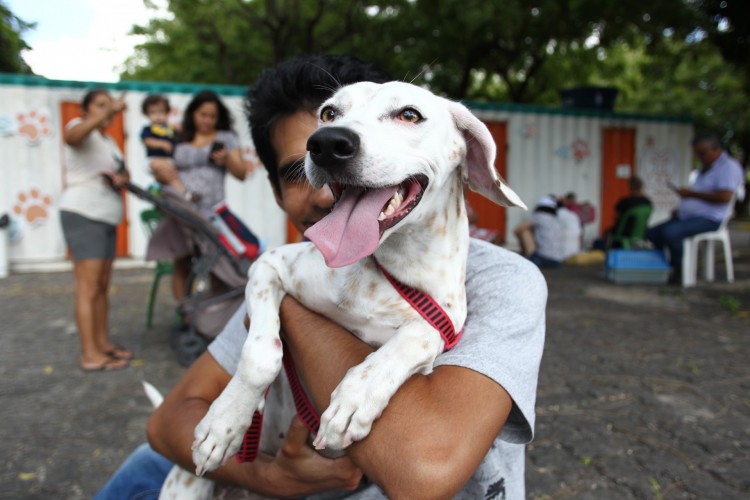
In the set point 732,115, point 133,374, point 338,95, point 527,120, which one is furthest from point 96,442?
point 732,115

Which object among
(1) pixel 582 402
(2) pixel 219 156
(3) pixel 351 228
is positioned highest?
(2) pixel 219 156

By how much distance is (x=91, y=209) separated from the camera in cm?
435

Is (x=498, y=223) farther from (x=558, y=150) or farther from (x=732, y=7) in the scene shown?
(x=732, y=7)

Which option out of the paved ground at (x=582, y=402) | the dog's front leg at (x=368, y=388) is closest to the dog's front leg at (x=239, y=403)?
the dog's front leg at (x=368, y=388)

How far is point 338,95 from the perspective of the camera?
154cm

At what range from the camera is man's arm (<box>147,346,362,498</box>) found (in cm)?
133

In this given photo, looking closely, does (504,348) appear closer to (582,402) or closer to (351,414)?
(351,414)

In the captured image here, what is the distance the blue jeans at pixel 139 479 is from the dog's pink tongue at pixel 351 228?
1.03 m

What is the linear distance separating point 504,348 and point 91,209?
12.9ft

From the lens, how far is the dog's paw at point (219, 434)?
1351 mm

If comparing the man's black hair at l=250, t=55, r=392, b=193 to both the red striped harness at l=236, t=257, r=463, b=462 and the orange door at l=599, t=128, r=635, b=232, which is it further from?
the orange door at l=599, t=128, r=635, b=232

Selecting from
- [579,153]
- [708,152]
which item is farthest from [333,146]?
[579,153]

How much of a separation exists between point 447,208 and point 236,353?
2.36 feet

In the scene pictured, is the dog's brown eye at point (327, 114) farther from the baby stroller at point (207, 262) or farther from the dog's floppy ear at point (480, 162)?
the baby stroller at point (207, 262)
